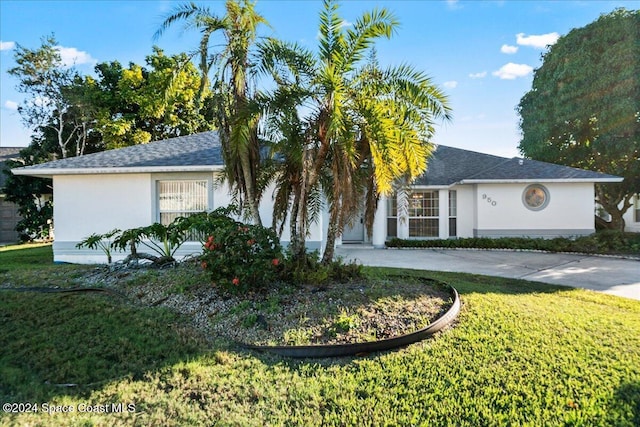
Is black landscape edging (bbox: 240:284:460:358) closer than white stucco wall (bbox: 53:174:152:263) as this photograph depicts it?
Yes

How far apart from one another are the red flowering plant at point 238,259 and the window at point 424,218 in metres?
12.1

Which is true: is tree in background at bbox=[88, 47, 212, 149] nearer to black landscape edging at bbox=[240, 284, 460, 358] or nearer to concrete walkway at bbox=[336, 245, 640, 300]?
concrete walkway at bbox=[336, 245, 640, 300]

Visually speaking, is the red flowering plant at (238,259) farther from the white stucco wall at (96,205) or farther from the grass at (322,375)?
the white stucco wall at (96,205)

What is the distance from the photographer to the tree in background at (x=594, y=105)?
1548 cm

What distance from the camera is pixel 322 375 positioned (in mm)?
3506

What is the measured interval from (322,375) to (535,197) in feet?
52.6

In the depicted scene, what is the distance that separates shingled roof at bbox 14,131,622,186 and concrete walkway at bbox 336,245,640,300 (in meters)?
3.15

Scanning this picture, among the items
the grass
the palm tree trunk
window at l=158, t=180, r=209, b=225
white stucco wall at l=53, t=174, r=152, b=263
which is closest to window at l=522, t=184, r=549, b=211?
the grass

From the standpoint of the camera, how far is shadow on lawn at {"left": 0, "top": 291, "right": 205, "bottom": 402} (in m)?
3.30

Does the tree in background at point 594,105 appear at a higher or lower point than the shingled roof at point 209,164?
higher

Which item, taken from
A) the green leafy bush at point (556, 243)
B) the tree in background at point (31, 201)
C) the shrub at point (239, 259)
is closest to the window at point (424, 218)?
the green leafy bush at point (556, 243)

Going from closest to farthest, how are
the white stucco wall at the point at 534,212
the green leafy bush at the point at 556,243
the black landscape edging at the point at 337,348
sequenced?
the black landscape edging at the point at 337,348
the green leafy bush at the point at 556,243
the white stucco wall at the point at 534,212

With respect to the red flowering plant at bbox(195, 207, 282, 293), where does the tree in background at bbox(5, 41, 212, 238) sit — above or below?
above

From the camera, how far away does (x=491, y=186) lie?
627 inches
